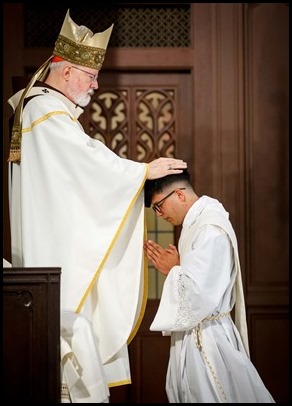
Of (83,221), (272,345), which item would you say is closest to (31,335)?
(83,221)

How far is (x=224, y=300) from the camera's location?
404 centimetres

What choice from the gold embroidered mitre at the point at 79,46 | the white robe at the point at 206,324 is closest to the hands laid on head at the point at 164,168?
the white robe at the point at 206,324

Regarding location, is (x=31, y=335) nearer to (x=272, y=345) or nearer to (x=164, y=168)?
(x=164, y=168)

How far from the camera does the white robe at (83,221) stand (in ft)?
13.4

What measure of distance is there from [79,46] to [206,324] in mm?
1582

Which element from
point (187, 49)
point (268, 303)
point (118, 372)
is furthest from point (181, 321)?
point (187, 49)

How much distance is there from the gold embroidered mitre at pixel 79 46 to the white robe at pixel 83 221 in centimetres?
25

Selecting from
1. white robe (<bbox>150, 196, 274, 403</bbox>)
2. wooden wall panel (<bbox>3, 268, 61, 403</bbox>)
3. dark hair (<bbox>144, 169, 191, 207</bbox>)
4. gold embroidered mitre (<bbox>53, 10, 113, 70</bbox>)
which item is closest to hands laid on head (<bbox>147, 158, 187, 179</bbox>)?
dark hair (<bbox>144, 169, 191, 207</bbox>)

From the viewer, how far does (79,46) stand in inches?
170

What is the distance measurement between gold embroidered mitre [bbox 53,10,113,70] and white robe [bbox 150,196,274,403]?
1044 millimetres

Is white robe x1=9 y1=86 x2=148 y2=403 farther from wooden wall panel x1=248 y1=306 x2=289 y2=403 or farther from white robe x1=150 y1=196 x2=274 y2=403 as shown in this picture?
wooden wall panel x1=248 y1=306 x2=289 y2=403

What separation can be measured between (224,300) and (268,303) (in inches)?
84.7

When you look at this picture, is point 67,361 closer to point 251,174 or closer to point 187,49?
point 251,174

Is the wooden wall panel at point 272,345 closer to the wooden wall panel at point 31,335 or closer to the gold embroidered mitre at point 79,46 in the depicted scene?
the gold embroidered mitre at point 79,46
